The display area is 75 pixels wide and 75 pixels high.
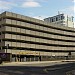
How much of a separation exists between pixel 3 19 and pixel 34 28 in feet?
53.2

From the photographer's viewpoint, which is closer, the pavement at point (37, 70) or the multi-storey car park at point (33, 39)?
the pavement at point (37, 70)

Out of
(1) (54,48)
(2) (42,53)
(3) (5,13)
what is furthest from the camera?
(1) (54,48)

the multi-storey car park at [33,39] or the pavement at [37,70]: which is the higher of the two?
the multi-storey car park at [33,39]

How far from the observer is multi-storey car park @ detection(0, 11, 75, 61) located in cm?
8962

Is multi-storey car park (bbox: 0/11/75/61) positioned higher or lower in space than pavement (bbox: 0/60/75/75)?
higher

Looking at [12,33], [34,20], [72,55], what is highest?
[34,20]

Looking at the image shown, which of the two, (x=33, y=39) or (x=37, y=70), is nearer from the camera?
(x=37, y=70)

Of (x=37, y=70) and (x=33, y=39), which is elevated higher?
(x=33, y=39)

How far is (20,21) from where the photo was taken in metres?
94.7

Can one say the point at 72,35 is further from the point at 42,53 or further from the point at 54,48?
the point at 42,53

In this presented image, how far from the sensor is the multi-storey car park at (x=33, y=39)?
8962 centimetres

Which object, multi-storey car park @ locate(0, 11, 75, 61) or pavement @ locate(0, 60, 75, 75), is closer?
pavement @ locate(0, 60, 75, 75)

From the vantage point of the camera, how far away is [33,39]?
9981 cm

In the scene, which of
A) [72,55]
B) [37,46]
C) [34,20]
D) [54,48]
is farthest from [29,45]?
[72,55]
